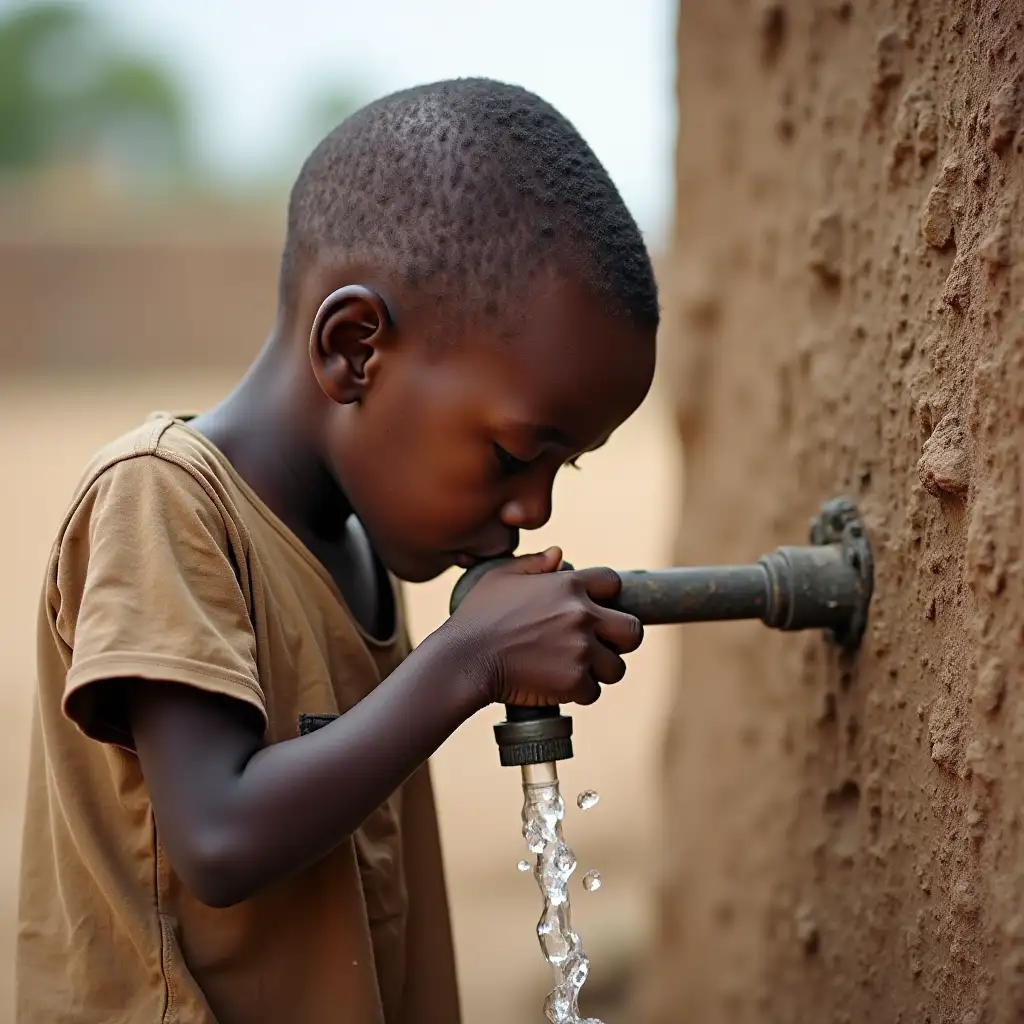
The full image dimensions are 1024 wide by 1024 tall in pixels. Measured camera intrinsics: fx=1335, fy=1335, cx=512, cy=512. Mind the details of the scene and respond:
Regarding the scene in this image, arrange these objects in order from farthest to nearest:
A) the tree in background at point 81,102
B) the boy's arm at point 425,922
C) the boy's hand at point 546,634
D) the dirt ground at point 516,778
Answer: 1. the tree in background at point 81,102
2. the dirt ground at point 516,778
3. the boy's arm at point 425,922
4. the boy's hand at point 546,634

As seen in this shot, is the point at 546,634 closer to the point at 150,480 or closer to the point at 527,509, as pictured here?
the point at 527,509

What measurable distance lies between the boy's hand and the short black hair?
0.24m

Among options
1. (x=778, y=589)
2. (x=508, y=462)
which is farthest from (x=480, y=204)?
(x=778, y=589)

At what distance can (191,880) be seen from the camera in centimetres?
100

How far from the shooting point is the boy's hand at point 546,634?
108 cm

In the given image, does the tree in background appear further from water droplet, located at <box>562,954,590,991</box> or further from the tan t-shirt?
water droplet, located at <box>562,954,590,991</box>

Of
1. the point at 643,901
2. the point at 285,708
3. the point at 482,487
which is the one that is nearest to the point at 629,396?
the point at 482,487

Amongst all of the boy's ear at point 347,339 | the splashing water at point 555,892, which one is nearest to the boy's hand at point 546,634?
the splashing water at point 555,892

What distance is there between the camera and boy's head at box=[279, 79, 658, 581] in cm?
114

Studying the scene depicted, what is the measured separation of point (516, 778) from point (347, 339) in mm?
3406

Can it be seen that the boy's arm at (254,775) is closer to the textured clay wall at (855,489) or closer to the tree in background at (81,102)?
the textured clay wall at (855,489)

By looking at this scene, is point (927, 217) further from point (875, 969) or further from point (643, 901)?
point (643, 901)

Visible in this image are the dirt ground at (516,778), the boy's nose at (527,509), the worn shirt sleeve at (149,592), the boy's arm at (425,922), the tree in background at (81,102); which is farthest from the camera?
the tree in background at (81,102)

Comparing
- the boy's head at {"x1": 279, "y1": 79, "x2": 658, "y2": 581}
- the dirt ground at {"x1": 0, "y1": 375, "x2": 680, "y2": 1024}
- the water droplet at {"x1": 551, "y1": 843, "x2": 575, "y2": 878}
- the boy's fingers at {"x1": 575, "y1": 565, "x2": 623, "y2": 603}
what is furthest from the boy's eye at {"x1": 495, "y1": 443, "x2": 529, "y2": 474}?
the dirt ground at {"x1": 0, "y1": 375, "x2": 680, "y2": 1024}
